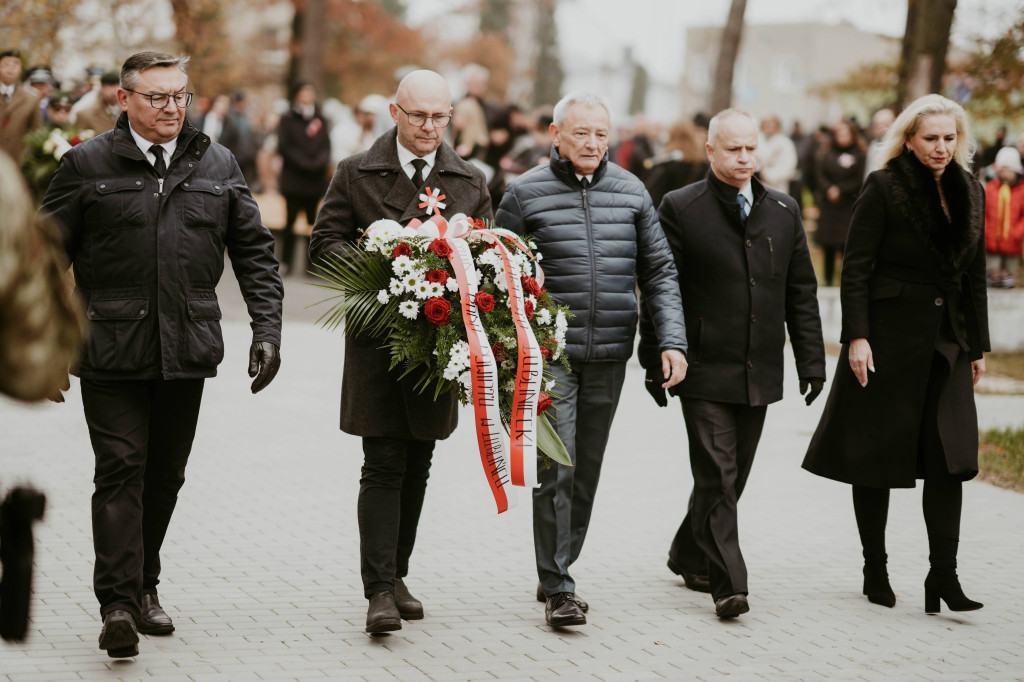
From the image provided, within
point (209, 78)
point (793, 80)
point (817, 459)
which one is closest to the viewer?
point (817, 459)

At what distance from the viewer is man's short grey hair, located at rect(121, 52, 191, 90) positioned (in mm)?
5320

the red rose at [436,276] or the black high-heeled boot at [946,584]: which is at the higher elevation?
the red rose at [436,276]

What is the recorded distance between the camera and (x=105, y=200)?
527cm

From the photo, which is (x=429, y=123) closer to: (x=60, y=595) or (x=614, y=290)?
(x=614, y=290)

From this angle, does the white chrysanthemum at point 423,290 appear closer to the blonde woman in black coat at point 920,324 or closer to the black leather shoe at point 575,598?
the black leather shoe at point 575,598

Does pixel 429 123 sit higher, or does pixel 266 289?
pixel 429 123

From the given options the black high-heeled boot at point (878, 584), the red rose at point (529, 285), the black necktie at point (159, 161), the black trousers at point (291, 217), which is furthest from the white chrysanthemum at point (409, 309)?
the black trousers at point (291, 217)

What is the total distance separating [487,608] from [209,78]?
3235 centimetres

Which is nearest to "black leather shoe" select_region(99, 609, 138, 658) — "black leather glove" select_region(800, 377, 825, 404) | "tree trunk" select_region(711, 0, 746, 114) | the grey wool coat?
the grey wool coat

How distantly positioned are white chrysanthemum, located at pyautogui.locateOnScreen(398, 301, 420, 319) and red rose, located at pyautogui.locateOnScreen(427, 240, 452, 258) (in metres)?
0.22

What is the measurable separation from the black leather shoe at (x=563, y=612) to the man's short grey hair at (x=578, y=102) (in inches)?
76.1

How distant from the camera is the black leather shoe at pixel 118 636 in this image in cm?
505

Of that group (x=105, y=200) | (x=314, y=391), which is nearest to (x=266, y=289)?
(x=105, y=200)

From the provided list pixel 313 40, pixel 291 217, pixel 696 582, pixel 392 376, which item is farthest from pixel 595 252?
pixel 313 40
